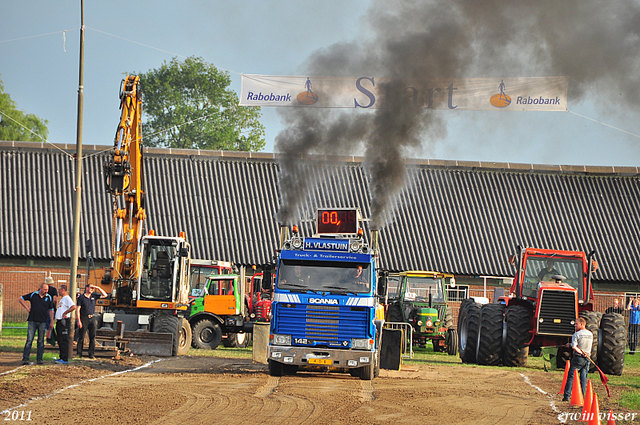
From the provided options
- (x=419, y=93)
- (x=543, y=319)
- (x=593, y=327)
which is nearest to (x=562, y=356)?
(x=543, y=319)

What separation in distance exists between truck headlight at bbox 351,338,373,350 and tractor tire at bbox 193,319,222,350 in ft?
33.3

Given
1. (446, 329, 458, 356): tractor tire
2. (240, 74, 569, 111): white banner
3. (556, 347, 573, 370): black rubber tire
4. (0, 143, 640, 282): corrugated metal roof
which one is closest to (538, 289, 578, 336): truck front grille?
(556, 347, 573, 370): black rubber tire

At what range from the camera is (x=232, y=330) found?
2558cm

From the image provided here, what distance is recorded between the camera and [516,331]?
19.8m

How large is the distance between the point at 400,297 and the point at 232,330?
5.91 meters

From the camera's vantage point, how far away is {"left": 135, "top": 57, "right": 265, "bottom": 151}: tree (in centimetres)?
6412

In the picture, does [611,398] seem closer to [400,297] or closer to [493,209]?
[400,297]

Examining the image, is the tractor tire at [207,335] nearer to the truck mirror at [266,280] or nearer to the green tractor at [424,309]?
the green tractor at [424,309]

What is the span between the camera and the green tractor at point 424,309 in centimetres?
2588

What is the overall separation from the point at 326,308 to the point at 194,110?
171 ft

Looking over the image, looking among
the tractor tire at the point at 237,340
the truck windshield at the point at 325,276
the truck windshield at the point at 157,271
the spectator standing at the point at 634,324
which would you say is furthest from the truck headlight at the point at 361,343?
the spectator standing at the point at 634,324

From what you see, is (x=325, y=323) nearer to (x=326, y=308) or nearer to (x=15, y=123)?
(x=326, y=308)

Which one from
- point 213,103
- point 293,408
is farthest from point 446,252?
point 213,103

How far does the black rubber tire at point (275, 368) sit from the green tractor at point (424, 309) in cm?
976
